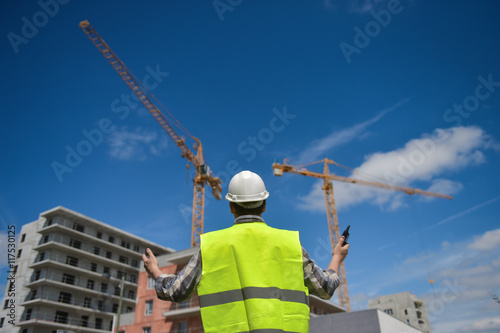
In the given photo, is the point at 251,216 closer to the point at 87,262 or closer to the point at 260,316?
the point at 260,316

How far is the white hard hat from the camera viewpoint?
8.34 feet

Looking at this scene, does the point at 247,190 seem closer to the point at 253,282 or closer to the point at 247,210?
the point at 247,210

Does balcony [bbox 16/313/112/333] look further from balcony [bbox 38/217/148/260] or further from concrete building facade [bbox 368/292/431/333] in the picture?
concrete building facade [bbox 368/292/431/333]

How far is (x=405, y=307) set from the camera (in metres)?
92.8

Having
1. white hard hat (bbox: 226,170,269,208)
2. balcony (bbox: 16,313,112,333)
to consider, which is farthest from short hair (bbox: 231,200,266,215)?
balcony (bbox: 16,313,112,333)

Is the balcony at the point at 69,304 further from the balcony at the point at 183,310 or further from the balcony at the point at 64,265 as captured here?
the balcony at the point at 183,310

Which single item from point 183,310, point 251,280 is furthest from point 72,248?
point 251,280

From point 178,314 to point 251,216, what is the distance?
34504 mm

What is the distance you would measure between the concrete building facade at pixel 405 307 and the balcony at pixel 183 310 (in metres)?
74.0

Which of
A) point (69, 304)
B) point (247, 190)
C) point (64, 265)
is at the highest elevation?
point (64, 265)

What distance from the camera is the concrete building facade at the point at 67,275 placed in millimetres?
47594

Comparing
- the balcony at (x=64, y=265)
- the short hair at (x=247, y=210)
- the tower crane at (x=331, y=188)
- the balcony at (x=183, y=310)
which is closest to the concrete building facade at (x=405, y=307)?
the tower crane at (x=331, y=188)

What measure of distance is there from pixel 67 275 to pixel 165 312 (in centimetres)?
2452

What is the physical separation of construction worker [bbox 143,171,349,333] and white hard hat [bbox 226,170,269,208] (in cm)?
13
